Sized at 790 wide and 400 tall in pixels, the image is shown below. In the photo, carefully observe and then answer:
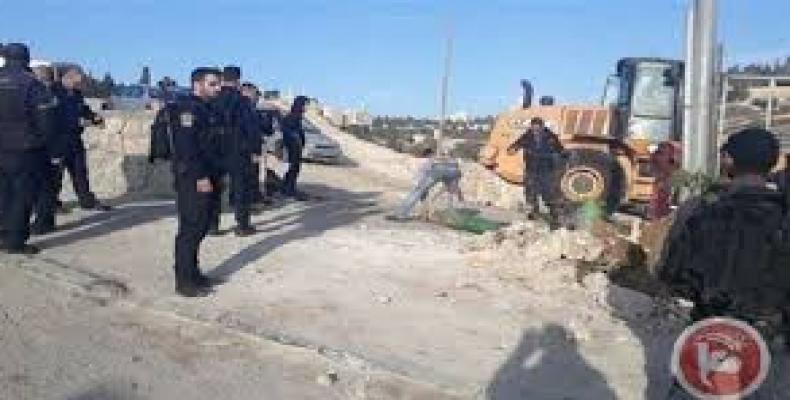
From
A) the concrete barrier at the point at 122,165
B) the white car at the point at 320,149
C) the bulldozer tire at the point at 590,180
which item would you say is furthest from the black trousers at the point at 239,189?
the white car at the point at 320,149

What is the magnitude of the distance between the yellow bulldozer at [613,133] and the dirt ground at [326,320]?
646cm

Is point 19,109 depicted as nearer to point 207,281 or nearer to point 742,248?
point 207,281

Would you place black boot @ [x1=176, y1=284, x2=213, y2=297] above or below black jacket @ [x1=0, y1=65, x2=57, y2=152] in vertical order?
below

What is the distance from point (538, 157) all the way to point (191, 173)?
9584 millimetres

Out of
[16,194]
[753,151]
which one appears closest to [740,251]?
[753,151]

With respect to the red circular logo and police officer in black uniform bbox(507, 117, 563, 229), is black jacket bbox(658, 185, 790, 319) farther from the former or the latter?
police officer in black uniform bbox(507, 117, 563, 229)

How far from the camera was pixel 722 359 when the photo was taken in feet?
13.8

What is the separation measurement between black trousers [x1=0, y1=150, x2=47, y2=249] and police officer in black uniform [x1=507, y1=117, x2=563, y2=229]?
904 centimetres

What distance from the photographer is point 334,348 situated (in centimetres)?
809

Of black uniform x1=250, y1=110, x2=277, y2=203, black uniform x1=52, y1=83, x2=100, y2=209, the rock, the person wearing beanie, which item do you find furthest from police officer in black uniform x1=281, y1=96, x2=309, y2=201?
the person wearing beanie

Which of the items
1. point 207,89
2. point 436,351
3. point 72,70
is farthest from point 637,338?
point 72,70

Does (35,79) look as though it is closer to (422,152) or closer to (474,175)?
(474,175)

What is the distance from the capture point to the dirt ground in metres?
7.45

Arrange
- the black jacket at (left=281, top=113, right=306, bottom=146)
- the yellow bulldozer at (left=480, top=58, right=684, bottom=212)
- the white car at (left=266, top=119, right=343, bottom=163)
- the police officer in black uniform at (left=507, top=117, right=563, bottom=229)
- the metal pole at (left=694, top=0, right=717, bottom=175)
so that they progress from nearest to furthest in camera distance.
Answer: the metal pole at (left=694, top=0, right=717, bottom=175)
the black jacket at (left=281, top=113, right=306, bottom=146)
the police officer in black uniform at (left=507, top=117, right=563, bottom=229)
the yellow bulldozer at (left=480, top=58, right=684, bottom=212)
the white car at (left=266, top=119, right=343, bottom=163)
